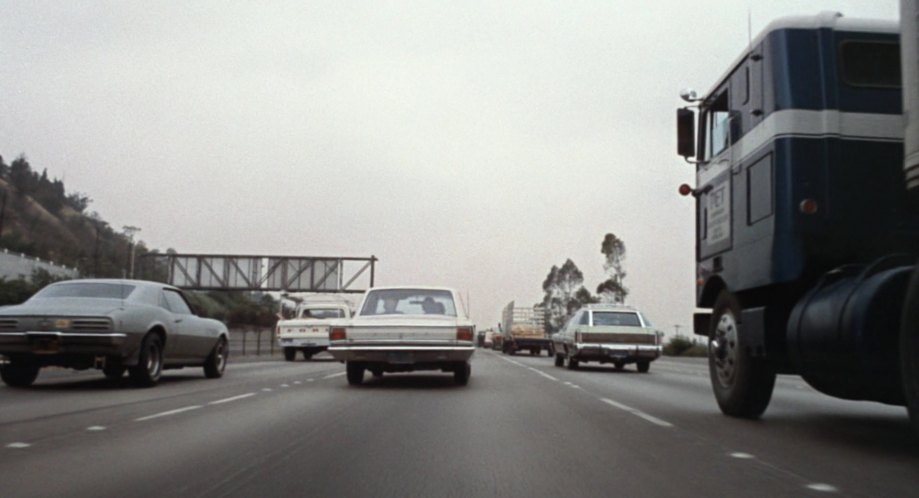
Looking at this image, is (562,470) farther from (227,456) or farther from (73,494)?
(73,494)

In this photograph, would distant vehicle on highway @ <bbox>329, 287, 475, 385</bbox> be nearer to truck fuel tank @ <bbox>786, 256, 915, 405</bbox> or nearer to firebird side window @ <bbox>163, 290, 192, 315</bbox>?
firebird side window @ <bbox>163, 290, 192, 315</bbox>

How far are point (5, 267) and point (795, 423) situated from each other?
231 ft

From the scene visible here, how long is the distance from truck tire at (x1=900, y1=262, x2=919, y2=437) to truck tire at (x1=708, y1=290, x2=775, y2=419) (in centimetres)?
298

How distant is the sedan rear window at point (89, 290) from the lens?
14.1m

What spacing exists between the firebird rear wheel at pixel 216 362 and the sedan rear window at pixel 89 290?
9.97ft

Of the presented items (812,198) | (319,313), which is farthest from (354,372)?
(319,313)

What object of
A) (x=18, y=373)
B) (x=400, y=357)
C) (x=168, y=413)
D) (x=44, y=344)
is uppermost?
(x=44, y=344)

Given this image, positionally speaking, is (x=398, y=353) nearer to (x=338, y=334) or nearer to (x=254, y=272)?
(x=338, y=334)

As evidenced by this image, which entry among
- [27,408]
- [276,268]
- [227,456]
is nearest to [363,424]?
[227,456]

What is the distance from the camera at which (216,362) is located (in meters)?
17.3

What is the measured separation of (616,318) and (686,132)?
14069 millimetres

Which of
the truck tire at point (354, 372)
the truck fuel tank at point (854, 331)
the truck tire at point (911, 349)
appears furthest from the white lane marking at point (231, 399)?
the truck tire at point (911, 349)

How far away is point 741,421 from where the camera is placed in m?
9.31

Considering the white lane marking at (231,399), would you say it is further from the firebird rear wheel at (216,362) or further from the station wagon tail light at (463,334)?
the firebird rear wheel at (216,362)
